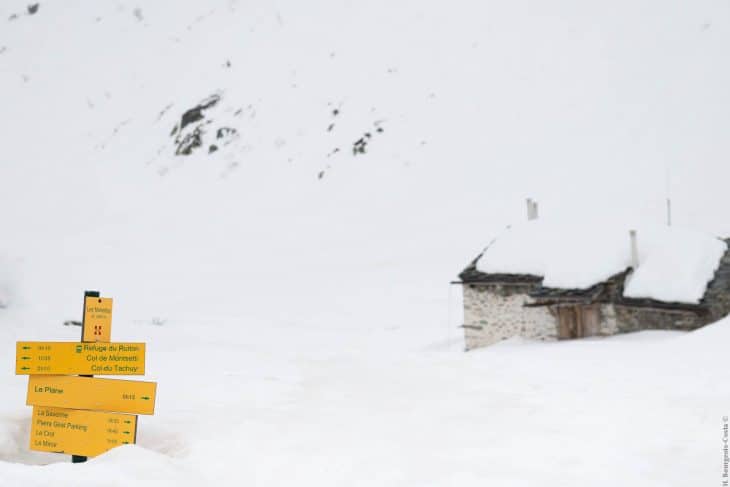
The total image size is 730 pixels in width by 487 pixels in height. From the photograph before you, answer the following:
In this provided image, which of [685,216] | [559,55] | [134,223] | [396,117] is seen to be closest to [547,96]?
[559,55]

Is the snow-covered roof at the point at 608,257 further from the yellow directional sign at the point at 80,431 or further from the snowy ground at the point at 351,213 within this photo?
the yellow directional sign at the point at 80,431

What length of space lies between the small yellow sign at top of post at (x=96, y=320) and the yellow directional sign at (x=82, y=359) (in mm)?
96

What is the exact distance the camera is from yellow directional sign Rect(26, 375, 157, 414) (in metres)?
6.19

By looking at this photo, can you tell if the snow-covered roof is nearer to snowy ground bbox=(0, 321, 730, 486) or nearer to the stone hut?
the stone hut

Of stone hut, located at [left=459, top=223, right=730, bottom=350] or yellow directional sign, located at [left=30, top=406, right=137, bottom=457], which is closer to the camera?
yellow directional sign, located at [left=30, top=406, right=137, bottom=457]

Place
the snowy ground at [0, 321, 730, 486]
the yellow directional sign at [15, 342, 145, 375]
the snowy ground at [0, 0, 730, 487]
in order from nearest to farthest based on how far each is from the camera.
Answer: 1. the yellow directional sign at [15, 342, 145, 375]
2. the snowy ground at [0, 321, 730, 486]
3. the snowy ground at [0, 0, 730, 487]

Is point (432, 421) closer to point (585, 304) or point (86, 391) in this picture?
point (86, 391)

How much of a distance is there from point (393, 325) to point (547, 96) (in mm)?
22618

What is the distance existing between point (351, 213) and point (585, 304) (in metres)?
24.5

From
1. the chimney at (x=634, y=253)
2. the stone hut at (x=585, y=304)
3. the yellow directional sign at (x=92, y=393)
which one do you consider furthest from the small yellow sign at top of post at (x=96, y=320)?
the chimney at (x=634, y=253)

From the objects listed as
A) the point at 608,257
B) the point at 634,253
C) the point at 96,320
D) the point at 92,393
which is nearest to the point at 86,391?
the point at 92,393

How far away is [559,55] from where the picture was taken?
148ft

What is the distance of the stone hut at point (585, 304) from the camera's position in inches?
631

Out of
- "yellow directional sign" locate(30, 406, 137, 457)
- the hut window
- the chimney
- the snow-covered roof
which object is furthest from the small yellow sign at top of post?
the chimney
